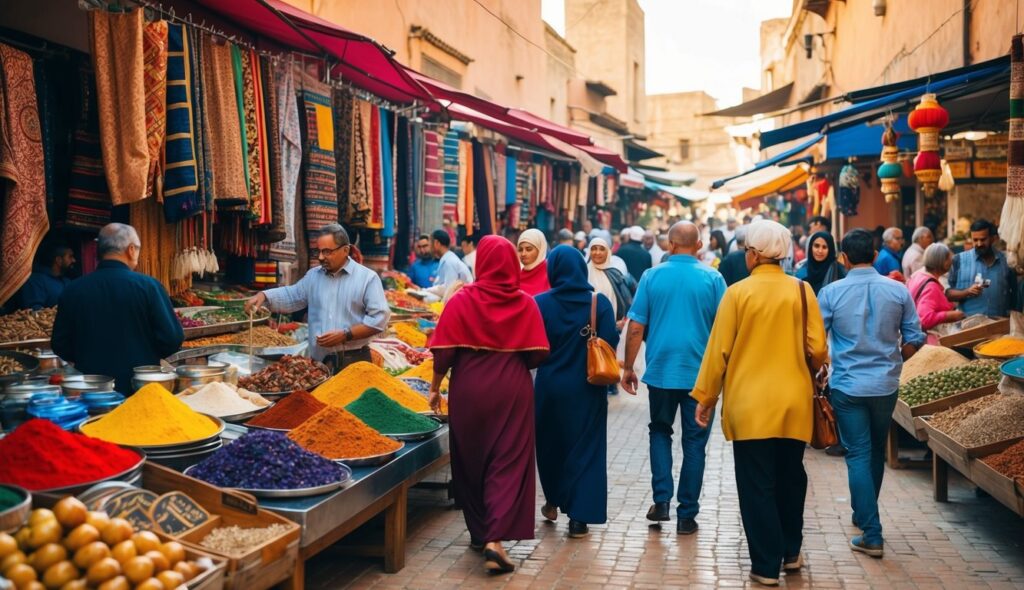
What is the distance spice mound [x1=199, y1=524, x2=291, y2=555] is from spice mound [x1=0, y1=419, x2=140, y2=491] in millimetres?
448

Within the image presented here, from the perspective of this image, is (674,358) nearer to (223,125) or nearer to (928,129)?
(223,125)

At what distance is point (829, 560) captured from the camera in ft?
18.7

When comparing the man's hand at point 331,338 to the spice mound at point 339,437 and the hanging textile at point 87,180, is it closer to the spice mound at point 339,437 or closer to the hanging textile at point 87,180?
the spice mound at point 339,437

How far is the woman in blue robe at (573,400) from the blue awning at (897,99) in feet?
14.4

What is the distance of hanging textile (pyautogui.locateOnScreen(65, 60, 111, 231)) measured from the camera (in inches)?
239

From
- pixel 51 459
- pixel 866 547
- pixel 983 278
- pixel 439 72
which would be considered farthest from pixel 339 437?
pixel 439 72

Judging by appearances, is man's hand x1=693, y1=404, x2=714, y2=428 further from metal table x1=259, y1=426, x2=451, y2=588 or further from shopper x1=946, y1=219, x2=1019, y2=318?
shopper x1=946, y1=219, x2=1019, y2=318

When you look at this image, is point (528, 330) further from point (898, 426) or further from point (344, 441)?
point (898, 426)

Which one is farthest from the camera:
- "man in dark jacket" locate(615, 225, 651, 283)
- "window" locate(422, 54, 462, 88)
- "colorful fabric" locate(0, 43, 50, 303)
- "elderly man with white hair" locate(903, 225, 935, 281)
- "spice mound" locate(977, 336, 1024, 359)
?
"window" locate(422, 54, 462, 88)

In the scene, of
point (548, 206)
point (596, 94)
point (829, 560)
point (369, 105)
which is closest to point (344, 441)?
point (829, 560)

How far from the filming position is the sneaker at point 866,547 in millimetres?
5730

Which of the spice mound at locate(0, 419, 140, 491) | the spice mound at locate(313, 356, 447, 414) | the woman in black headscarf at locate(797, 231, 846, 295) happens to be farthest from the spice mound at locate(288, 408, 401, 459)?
the woman in black headscarf at locate(797, 231, 846, 295)

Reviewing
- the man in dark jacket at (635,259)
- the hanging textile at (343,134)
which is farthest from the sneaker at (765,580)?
the man in dark jacket at (635,259)

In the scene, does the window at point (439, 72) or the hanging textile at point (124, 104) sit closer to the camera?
the hanging textile at point (124, 104)
